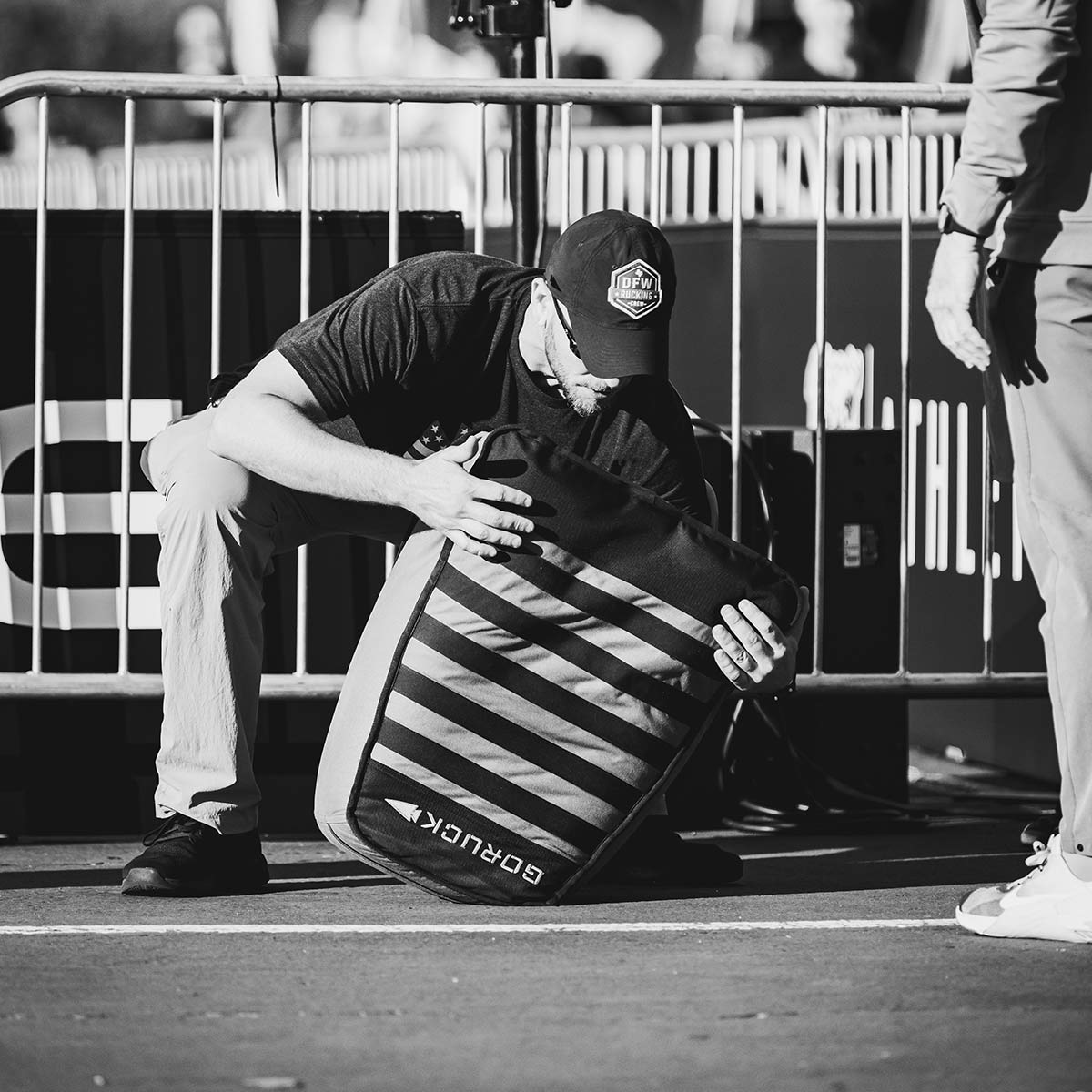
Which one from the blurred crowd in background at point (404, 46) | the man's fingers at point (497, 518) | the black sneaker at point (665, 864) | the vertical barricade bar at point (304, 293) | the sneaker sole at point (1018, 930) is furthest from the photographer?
the blurred crowd in background at point (404, 46)

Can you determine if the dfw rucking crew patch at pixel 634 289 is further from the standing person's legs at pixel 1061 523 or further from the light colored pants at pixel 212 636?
the light colored pants at pixel 212 636

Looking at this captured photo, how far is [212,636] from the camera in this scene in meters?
2.77

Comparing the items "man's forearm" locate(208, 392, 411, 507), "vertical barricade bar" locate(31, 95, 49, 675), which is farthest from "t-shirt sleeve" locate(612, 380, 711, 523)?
"vertical barricade bar" locate(31, 95, 49, 675)

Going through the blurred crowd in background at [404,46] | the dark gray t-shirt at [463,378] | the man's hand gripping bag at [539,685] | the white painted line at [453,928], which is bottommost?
the white painted line at [453,928]

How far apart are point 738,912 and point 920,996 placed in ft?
1.87

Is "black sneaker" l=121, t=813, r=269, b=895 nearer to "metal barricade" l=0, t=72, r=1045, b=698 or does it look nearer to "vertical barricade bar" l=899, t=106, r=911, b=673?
"metal barricade" l=0, t=72, r=1045, b=698

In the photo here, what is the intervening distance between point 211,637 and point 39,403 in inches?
31.6

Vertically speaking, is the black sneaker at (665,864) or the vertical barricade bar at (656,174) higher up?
the vertical barricade bar at (656,174)

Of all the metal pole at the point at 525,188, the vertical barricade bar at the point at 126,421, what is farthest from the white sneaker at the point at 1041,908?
the metal pole at the point at 525,188

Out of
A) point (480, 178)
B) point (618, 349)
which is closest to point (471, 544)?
point (618, 349)

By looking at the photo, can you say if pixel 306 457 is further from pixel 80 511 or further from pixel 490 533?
pixel 80 511

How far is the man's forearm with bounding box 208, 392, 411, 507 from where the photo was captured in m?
2.59

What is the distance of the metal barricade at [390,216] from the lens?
3318mm

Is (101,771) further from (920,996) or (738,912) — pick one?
(920,996)
